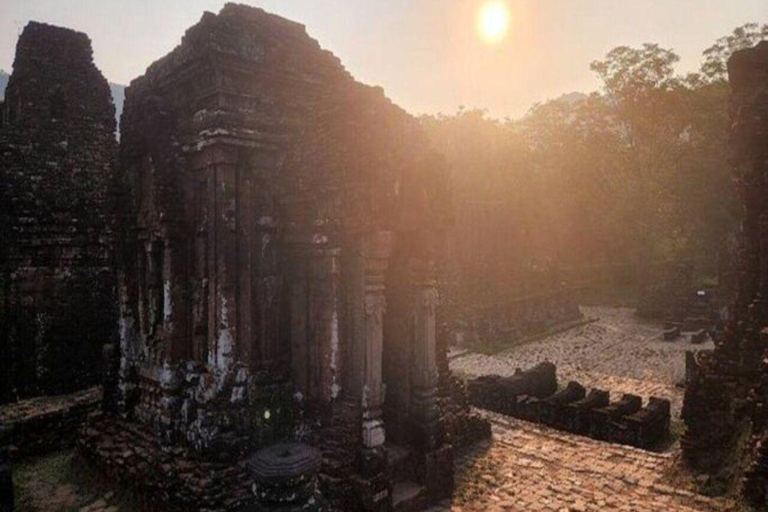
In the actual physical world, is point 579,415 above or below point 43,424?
below

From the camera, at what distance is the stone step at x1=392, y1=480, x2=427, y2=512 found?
6.89 meters

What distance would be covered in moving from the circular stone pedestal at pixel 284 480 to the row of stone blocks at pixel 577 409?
24.0 feet

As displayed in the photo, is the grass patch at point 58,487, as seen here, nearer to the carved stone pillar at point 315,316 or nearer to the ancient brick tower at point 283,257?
the ancient brick tower at point 283,257

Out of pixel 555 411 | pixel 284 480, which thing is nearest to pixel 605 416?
pixel 555 411

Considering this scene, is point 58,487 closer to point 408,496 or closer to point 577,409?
point 408,496

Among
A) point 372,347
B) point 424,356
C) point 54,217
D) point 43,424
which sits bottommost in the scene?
point 43,424

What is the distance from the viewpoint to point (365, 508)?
6.39m

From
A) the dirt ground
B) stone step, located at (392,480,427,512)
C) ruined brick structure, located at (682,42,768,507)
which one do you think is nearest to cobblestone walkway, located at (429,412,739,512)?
the dirt ground

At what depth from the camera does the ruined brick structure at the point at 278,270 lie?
6.82m

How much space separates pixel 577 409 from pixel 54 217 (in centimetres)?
1213

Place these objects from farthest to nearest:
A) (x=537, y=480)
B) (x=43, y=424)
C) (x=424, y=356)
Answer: (x=43, y=424) < (x=537, y=480) < (x=424, y=356)

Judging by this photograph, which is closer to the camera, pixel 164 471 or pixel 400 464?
pixel 164 471

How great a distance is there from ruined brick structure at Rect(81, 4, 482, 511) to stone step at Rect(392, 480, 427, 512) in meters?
0.03

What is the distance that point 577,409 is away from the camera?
1116cm
